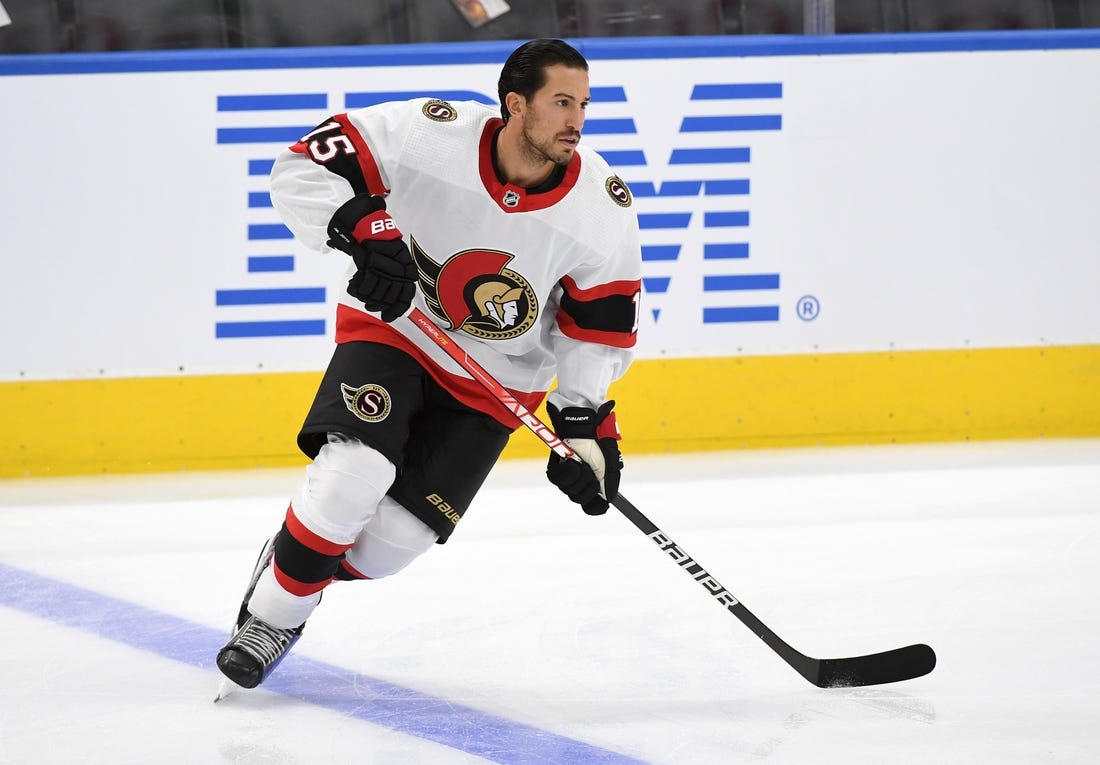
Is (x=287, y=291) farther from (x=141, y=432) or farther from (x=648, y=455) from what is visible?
(x=648, y=455)

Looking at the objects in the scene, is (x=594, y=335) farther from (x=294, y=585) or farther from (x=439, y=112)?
(x=294, y=585)

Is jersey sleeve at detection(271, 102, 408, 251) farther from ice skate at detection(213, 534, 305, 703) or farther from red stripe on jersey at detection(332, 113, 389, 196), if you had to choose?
ice skate at detection(213, 534, 305, 703)

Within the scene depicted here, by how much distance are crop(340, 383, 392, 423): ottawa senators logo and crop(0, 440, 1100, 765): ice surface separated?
46 cm

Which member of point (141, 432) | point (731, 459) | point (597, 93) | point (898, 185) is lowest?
point (731, 459)

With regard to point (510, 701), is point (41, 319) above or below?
above

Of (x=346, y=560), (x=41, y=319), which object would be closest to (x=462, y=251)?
(x=346, y=560)

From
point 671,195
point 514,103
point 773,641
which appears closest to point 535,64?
point 514,103

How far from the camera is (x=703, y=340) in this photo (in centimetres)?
410

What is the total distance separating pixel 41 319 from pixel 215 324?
0.52m

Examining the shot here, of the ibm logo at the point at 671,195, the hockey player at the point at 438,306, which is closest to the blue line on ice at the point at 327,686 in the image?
the hockey player at the point at 438,306

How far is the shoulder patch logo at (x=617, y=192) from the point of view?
2.15 meters

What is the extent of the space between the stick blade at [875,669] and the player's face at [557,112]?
97 cm

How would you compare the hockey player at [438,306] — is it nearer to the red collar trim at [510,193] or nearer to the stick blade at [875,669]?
the red collar trim at [510,193]

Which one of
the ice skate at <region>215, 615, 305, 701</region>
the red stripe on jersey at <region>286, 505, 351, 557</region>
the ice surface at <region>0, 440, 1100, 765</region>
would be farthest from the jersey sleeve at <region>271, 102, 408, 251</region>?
the ice surface at <region>0, 440, 1100, 765</region>
